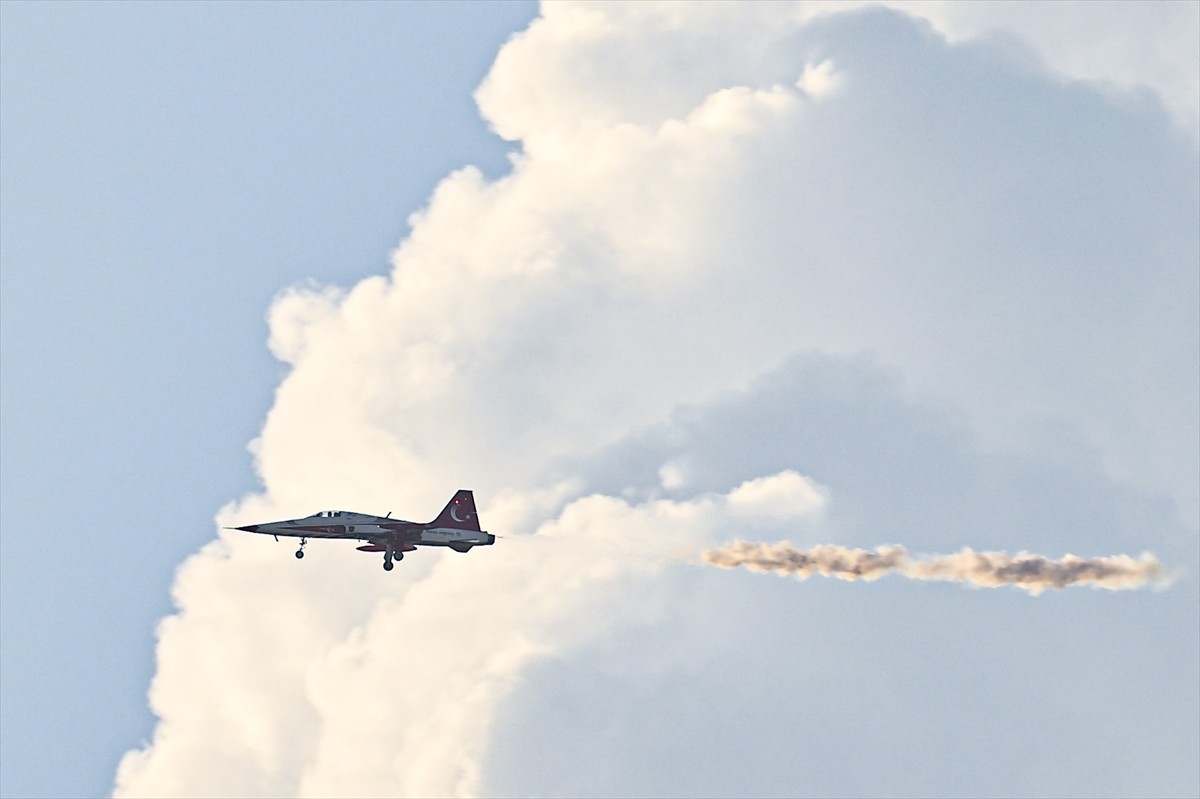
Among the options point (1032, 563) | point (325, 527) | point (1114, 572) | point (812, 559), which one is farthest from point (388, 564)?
point (1114, 572)

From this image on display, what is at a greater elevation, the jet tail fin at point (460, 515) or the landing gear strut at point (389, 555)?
the jet tail fin at point (460, 515)

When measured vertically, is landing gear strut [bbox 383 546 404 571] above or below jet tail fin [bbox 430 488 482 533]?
below

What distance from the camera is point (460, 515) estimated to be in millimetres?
101812

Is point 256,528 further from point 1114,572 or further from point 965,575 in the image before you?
point 1114,572

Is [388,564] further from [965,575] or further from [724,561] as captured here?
[965,575]

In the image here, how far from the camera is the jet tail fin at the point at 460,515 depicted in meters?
101

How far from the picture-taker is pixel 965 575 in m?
97.6

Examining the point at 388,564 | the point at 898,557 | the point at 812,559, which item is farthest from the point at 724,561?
the point at 388,564

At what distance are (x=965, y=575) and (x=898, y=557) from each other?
17.9ft

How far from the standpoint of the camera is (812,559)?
99.3m

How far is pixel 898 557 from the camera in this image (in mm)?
97750

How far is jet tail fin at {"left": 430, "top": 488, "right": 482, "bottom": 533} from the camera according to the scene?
331ft

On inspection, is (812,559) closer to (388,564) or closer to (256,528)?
(388,564)

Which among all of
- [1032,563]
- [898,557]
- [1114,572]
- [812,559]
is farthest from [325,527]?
[1114,572]
